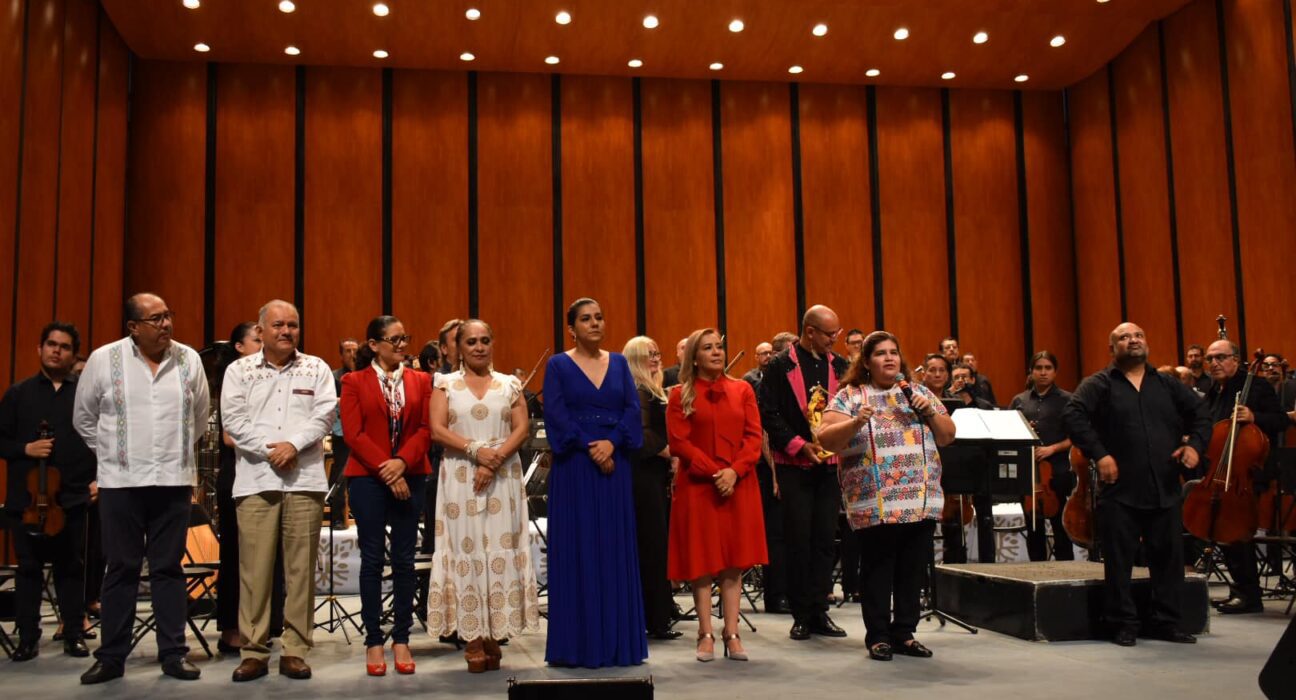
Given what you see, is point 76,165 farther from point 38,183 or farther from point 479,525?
point 479,525

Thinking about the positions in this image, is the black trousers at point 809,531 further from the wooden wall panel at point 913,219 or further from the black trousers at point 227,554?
the wooden wall panel at point 913,219

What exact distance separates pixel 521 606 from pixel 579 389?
37.4 inches

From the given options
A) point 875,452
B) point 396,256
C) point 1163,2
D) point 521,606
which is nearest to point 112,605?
point 521,606

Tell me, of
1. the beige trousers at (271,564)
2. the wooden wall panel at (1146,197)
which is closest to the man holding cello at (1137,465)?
the beige trousers at (271,564)

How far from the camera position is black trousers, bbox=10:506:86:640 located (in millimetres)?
5020

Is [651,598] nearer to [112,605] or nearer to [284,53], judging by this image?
[112,605]

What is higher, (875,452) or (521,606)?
(875,452)

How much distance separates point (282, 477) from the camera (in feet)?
14.6

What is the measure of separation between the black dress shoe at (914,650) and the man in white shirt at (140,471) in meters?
3.00

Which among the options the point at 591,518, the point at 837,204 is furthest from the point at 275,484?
the point at 837,204

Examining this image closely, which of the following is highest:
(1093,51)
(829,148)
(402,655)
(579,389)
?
(1093,51)

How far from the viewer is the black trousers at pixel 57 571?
16.5ft

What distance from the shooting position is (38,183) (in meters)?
8.12

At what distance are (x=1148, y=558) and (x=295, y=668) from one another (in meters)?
3.95
